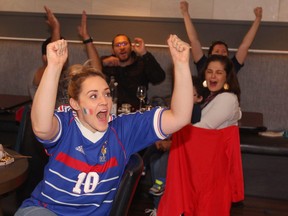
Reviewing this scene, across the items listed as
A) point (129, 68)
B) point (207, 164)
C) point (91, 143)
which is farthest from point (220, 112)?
point (129, 68)

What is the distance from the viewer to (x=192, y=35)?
468cm

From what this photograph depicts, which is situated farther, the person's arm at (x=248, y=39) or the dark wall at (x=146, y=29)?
the dark wall at (x=146, y=29)

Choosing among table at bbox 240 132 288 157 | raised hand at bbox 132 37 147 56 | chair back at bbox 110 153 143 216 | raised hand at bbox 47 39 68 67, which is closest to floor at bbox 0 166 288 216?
table at bbox 240 132 288 157

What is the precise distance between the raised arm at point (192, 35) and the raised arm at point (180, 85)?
2.75 meters

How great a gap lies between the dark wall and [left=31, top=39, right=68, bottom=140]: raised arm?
11.5 feet

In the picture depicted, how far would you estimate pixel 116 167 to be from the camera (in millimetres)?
1994

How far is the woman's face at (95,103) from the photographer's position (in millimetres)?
1979

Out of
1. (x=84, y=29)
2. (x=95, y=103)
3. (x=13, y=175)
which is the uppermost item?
(x=84, y=29)

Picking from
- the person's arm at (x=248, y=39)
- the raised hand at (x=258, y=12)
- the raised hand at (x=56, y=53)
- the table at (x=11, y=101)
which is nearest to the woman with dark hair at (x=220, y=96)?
the person's arm at (x=248, y=39)

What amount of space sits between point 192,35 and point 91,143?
2903 mm

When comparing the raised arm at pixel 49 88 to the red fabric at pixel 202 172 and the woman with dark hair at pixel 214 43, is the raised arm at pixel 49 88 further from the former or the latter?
the woman with dark hair at pixel 214 43

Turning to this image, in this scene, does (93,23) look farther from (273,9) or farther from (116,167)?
(116,167)

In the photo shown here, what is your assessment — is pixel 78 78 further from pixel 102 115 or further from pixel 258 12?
pixel 258 12

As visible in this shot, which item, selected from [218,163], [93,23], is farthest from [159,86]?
[218,163]
